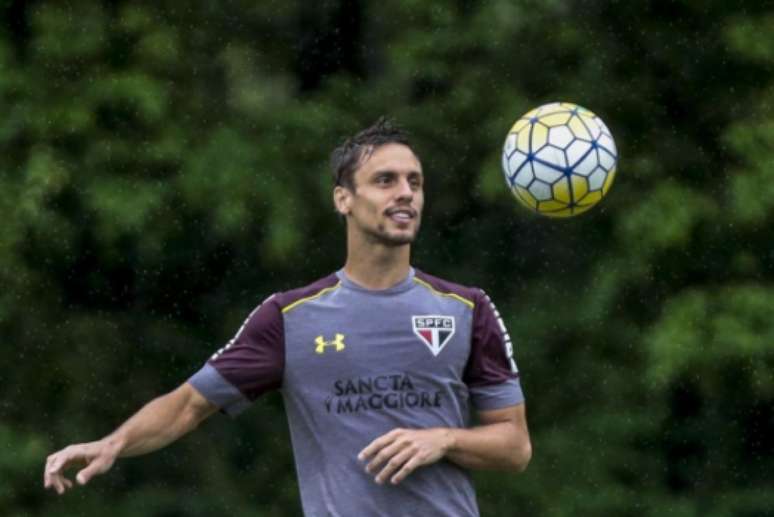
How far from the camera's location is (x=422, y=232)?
37.1 feet

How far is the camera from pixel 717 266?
10688mm

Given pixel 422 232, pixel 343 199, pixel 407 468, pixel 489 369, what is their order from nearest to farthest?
1. pixel 407 468
2. pixel 489 369
3. pixel 343 199
4. pixel 422 232

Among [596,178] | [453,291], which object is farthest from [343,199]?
[596,178]

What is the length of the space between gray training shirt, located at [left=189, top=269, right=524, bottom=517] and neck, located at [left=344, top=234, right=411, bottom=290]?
1.1 inches

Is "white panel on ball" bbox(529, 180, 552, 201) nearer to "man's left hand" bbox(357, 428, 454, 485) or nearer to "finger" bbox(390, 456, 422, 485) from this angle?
"man's left hand" bbox(357, 428, 454, 485)

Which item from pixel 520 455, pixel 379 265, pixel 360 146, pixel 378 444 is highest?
pixel 360 146

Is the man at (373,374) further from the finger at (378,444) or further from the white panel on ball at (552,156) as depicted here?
the white panel on ball at (552,156)

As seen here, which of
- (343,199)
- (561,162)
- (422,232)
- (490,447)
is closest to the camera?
(490,447)

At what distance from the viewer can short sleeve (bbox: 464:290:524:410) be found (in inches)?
217

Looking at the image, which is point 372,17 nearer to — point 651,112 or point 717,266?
point 651,112

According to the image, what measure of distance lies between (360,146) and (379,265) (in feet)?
1.17

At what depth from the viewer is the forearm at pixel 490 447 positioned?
17.5ft

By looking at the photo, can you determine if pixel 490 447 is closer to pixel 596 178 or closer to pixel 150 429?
pixel 150 429

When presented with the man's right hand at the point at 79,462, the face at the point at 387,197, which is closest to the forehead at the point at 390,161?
the face at the point at 387,197
